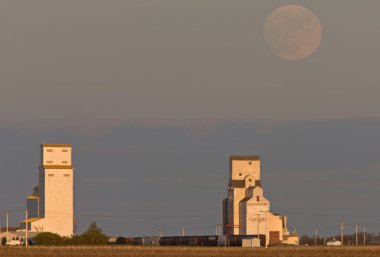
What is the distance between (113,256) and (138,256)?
117 inches

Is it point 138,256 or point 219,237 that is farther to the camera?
point 219,237

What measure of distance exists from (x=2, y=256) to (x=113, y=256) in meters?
12.8

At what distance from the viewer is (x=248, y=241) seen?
193000mm

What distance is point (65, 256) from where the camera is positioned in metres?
124

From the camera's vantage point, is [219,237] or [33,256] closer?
[33,256]

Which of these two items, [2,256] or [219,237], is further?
[219,237]

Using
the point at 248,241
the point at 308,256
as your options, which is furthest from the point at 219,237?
the point at 308,256

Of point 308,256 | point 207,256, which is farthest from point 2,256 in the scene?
point 308,256

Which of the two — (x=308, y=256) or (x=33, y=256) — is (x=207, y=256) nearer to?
(x=308, y=256)

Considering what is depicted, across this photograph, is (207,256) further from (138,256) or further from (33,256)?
(33,256)

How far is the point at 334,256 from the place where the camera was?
5022 inches

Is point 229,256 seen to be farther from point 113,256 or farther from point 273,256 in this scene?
point 113,256

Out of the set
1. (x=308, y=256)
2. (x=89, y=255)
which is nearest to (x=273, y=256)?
(x=308, y=256)

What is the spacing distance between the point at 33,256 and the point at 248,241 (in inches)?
3038
